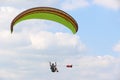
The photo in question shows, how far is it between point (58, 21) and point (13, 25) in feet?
17.2

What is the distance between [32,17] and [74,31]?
190 inches

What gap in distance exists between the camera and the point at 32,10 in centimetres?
8744

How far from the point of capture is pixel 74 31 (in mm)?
88500

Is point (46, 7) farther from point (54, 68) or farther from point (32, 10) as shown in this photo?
point (54, 68)

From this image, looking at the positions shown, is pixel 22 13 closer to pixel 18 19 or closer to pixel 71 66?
pixel 18 19

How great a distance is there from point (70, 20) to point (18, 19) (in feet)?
18.7

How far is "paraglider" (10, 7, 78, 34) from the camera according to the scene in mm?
87125

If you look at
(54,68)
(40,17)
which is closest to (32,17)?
(40,17)

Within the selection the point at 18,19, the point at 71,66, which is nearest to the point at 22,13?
the point at 18,19

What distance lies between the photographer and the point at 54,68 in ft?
301

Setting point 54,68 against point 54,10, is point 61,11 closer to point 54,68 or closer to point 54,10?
point 54,10

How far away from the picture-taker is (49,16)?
88625mm

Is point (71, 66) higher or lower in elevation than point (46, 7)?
lower

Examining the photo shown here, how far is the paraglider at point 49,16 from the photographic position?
87.1 meters
